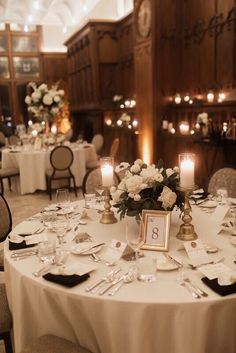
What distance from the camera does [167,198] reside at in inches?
81.2

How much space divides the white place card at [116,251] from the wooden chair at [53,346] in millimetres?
454

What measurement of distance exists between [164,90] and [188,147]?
55.8 inches

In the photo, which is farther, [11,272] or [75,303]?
[11,272]

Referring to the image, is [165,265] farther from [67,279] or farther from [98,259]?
[67,279]

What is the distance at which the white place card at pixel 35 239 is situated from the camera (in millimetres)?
2176

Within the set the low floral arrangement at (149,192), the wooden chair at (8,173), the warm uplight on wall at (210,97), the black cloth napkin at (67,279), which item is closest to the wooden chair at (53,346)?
the black cloth napkin at (67,279)

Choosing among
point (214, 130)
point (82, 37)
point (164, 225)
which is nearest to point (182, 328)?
point (164, 225)

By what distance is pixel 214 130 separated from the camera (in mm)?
5477

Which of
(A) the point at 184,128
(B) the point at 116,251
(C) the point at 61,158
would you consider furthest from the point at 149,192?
(A) the point at 184,128

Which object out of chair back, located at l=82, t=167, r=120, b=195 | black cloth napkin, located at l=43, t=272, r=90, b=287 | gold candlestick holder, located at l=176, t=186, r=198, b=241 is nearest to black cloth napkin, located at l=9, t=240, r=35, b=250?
black cloth napkin, located at l=43, t=272, r=90, b=287

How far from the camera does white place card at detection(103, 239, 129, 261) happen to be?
1.92 meters

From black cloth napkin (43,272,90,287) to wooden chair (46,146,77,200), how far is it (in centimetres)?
452

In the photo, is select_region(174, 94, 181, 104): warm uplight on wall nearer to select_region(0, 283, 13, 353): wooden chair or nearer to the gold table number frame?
the gold table number frame

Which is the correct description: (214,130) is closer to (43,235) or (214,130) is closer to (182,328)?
(43,235)
